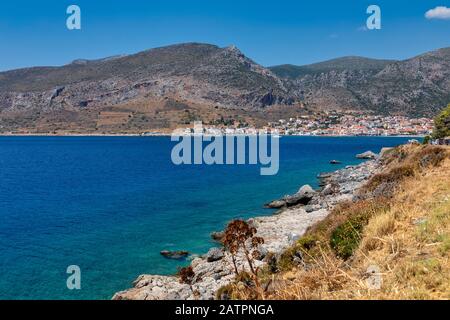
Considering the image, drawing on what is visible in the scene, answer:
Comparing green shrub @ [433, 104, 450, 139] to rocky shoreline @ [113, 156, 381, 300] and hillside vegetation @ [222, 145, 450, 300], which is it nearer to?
rocky shoreline @ [113, 156, 381, 300]

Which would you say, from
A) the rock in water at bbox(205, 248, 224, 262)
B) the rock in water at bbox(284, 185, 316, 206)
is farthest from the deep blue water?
the rock in water at bbox(284, 185, 316, 206)

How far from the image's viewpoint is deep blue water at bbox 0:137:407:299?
21.9 metres

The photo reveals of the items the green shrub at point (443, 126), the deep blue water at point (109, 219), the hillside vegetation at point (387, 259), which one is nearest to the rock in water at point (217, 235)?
the deep blue water at point (109, 219)

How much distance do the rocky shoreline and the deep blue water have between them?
1.95m

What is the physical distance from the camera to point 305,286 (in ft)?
18.3

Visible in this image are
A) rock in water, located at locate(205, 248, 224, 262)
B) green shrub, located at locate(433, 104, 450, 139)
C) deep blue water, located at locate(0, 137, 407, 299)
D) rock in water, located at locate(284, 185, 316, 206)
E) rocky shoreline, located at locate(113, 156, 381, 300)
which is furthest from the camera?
green shrub, located at locate(433, 104, 450, 139)

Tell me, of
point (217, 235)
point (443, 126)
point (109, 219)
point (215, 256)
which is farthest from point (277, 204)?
point (443, 126)

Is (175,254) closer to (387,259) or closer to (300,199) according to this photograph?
(300,199)

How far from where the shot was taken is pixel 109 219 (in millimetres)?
35250

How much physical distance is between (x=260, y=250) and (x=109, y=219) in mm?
18982

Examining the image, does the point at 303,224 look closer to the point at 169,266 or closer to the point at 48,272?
the point at 169,266

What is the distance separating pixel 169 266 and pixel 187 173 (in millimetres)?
48715
